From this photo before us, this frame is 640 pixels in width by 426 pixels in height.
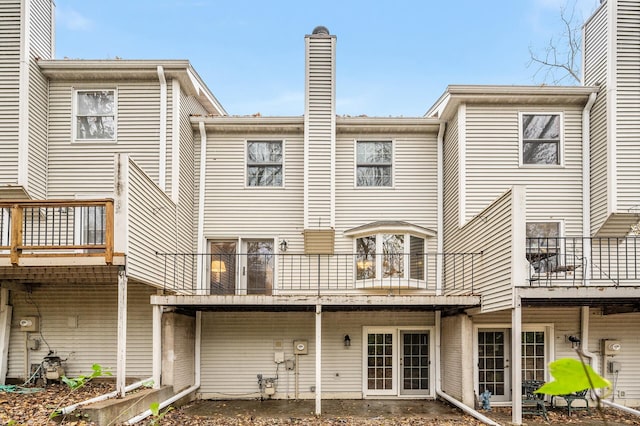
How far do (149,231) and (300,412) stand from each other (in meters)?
4.71

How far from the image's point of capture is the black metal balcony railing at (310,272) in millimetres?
11898

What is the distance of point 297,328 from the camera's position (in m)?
12.1

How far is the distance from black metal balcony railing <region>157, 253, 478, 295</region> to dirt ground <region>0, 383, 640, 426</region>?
255cm

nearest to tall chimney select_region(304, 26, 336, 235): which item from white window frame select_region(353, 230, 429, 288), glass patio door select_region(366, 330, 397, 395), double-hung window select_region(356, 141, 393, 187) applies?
double-hung window select_region(356, 141, 393, 187)

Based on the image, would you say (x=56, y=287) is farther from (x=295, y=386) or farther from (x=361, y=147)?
(x=361, y=147)

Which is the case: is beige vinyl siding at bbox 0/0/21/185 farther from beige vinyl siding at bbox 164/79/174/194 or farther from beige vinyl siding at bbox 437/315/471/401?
beige vinyl siding at bbox 437/315/471/401

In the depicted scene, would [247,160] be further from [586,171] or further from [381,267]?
[586,171]

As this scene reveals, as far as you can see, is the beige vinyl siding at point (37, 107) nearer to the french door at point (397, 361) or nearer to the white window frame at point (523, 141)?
→ the french door at point (397, 361)

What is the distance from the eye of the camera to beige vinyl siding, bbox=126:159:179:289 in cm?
859

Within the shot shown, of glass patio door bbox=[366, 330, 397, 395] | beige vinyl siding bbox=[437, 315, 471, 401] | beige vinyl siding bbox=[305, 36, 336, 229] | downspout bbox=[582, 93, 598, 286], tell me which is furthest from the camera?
glass patio door bbox=[366, 330, 397, 395]

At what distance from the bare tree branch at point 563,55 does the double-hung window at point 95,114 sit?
1608cm

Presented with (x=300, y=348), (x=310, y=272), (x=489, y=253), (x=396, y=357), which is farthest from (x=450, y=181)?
(x=300, y=348)

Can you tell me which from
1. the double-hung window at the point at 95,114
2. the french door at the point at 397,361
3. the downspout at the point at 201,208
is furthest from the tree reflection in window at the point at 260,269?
the double-hung window at the point at 95,114

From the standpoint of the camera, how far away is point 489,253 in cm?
965
